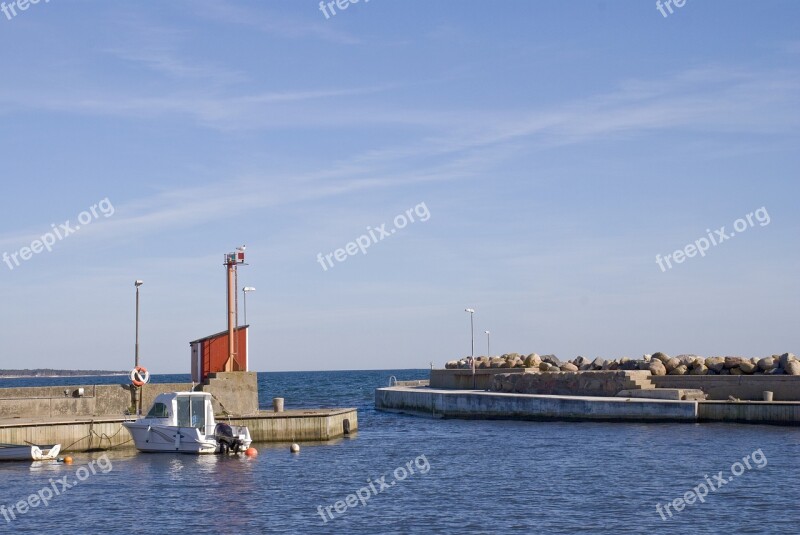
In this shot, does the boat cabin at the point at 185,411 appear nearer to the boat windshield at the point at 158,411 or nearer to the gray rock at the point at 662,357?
the boat windshield at the point at 158,411

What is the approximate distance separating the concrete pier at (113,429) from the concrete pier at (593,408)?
14.5 metres

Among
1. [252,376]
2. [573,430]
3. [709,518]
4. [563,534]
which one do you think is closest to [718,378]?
[573,430]

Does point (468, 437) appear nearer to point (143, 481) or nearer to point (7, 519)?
point (143, 481)

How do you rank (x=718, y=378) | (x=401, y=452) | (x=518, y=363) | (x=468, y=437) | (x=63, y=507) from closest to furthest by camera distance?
1. (x=63, y=507)
2. (x=401, y=452)
3. (x=468, y=437)
4. (x=718, y=378)
5. (x=518, y=363)

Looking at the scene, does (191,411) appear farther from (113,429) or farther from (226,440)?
(113,429)

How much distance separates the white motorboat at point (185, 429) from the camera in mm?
43469

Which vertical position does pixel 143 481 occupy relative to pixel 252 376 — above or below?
below

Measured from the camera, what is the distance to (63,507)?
3216cm


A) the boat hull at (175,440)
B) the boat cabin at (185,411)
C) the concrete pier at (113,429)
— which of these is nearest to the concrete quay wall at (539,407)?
the concrete pier at (113,429)

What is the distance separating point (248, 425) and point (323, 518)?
1765 centimetres
